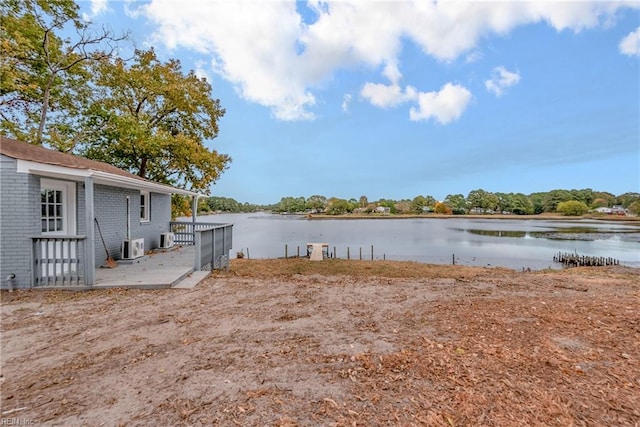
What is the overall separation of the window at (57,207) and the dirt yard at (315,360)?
1834 millimetres

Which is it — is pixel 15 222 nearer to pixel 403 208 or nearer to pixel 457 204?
pixel 403 208

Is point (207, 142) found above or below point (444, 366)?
above

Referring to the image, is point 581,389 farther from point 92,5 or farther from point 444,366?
point 92,5

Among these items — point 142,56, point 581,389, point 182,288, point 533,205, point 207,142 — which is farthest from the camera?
point 533,205

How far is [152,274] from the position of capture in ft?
22.3

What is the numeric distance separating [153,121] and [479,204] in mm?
130693

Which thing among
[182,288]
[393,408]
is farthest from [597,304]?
[182,288]

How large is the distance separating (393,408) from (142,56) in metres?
19.5

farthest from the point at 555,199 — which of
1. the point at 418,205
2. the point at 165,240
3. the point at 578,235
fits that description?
the point at 165,240

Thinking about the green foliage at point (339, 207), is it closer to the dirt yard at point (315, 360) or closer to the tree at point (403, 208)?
the tree at point (403, 208)

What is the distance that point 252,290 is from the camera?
20.0 feet

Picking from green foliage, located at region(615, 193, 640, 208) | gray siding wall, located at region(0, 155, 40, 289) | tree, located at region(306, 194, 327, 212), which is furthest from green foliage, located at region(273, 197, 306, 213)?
gray siding wall, located at region(0, 155, 40, 289)

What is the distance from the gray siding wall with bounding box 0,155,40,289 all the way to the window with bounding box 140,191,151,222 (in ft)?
16.2

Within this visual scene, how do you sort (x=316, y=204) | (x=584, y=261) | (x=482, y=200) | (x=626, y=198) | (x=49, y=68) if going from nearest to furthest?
1. (x=49, y=68)
2. (x=584, y=261)
3. (x=626, y=198)
4. (x=482, y=200)
5. (x=316, y=204)
